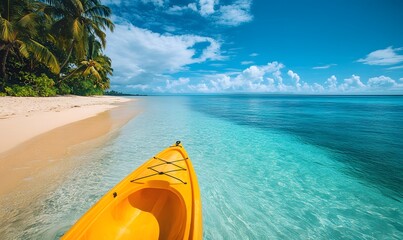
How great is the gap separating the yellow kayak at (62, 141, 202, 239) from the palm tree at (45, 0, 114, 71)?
19815mm

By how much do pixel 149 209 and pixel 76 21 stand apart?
20971 mm

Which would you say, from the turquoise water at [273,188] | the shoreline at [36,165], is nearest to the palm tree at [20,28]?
the shoreline at [36,165]

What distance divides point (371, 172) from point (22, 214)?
31.6ft

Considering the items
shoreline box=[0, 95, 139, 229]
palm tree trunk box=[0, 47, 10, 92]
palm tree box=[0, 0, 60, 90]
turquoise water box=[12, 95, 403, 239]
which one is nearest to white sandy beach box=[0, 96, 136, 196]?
shoreline box=[0, 95, 139, 229]

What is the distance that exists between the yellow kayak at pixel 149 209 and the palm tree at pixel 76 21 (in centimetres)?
1981

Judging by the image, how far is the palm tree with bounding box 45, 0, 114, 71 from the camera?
17453mm

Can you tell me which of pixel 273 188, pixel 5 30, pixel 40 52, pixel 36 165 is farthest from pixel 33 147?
pixel 40 52

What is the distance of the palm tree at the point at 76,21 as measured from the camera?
1745 centimetres

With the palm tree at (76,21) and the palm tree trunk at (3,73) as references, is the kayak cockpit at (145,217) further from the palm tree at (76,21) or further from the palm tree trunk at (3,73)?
the palm tree trunk at (3,73)

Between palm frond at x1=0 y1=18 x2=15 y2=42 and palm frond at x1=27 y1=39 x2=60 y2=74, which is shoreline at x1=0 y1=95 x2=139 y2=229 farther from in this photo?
palm frond at x1=27 y1=39 x2=60 y2=74

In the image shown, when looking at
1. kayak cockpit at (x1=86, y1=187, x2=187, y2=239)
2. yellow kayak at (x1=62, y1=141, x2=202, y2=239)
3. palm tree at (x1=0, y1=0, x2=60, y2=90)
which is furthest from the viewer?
palm tree at (x1=0, y1=0, x2=60, y2=90)

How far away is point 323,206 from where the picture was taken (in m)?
4.42

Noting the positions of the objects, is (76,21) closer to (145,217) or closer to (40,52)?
(40,52)

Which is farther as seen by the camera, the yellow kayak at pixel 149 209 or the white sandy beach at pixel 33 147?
the white sandy beach at pixel 33 147
